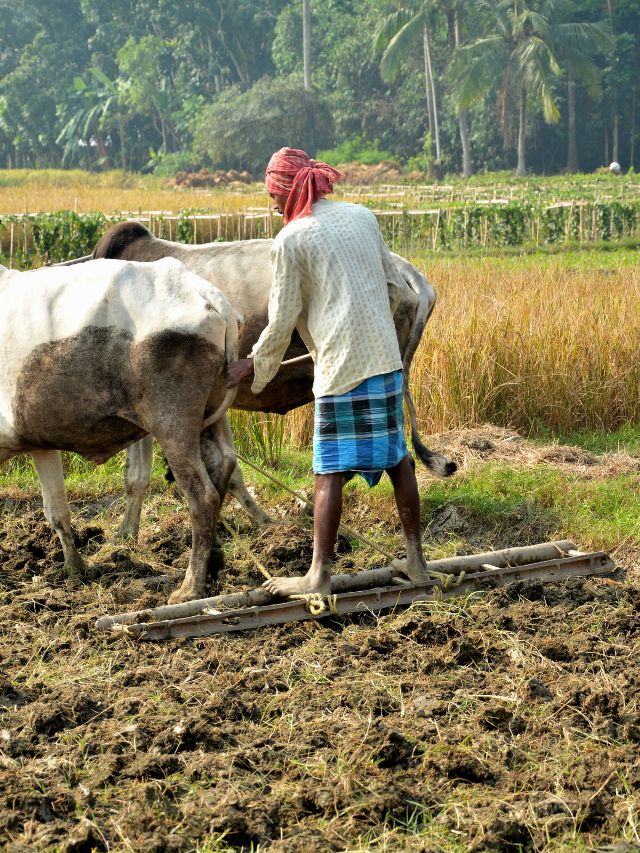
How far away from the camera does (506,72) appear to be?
47.2 meters

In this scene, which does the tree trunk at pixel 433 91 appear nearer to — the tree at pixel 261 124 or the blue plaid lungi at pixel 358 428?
the tree at pixel 261 124

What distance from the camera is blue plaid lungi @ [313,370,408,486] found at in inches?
194

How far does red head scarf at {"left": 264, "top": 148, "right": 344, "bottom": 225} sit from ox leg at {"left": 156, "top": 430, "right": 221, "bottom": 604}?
114cm

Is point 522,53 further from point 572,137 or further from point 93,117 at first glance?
point 93,117

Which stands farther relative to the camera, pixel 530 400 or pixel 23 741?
pixel 530 400

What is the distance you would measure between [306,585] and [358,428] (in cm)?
74

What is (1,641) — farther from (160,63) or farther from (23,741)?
(160,63)

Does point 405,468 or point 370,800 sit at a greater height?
point 405,468

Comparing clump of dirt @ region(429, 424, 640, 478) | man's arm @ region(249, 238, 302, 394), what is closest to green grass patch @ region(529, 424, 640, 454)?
clump of dirt @ region(429, 424, 640, 478)

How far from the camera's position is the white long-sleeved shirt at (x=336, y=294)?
4.85m

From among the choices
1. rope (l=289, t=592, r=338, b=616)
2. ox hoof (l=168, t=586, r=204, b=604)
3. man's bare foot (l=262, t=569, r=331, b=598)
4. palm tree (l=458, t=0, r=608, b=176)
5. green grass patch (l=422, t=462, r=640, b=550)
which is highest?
palm tree (l=458, t=0, r=608, b=176)

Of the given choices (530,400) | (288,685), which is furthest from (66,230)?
(288,685)

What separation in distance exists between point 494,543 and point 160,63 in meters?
61.1

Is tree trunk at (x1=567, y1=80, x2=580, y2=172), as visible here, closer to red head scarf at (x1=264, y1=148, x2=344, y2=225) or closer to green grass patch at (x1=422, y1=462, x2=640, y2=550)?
green grass patch at (x1=422, y1=462, x2=640, y2=550)
